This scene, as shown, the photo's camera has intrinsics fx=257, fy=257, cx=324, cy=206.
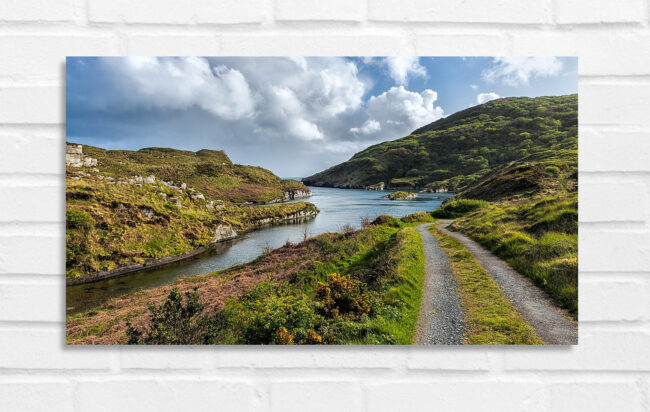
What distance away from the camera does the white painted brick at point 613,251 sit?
76.5 inches

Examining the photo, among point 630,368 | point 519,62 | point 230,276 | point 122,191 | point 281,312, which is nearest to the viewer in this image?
point 630,368

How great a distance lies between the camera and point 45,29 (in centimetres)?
205

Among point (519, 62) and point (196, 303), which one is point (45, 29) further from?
point (519, 62)

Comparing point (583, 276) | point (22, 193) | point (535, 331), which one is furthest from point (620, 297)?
point (22, 193)

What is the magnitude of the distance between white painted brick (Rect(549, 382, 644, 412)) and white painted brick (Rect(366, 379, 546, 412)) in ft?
0.39

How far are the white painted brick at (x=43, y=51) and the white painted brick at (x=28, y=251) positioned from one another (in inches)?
50.8

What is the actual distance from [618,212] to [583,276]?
0.55 meters

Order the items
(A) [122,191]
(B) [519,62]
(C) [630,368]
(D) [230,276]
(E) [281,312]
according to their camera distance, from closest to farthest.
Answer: (C) [630,368] < (B) [519,62] < (E) [281,312] < (A) [122,191] < (D) [230,276]

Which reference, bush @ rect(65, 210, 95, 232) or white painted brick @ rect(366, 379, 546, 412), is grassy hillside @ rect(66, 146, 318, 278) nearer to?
bush @ rect(65, 210, 95, 232)

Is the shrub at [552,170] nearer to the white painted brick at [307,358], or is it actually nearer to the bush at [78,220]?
the white painted brick at [307,358]

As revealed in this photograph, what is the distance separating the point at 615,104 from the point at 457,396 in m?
2.56

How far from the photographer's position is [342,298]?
2488mm

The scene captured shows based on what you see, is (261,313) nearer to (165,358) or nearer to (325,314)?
(325,314)

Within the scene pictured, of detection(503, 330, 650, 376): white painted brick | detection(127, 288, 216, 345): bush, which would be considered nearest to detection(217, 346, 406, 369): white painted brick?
detection(127, 288, 216, 345): bush
